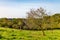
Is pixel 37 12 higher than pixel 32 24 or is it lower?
higher

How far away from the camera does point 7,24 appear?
71.4 meters

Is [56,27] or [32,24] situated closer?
[32,24]

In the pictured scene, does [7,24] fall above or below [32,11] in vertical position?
below

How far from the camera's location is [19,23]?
69500mm

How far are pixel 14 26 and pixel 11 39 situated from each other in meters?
38.1

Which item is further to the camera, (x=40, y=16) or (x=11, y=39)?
(x=40, y=16)

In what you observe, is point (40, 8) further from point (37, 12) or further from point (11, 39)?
point (11, 39)

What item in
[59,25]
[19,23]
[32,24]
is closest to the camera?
[32,24]

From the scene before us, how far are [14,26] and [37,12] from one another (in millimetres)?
25643

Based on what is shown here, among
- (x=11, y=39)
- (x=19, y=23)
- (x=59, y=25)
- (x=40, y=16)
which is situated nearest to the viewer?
(x=11, y=39)

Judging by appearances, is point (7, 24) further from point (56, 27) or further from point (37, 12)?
point (37, 12)

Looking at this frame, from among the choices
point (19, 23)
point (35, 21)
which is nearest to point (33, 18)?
point (35, 21)

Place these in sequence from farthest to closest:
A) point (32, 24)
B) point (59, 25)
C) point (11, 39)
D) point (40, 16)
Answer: point (59, 25), point (32, 24), point (40, 16), point (11, 39)

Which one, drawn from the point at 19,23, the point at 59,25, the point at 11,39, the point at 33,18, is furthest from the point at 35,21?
the point at 59,25
